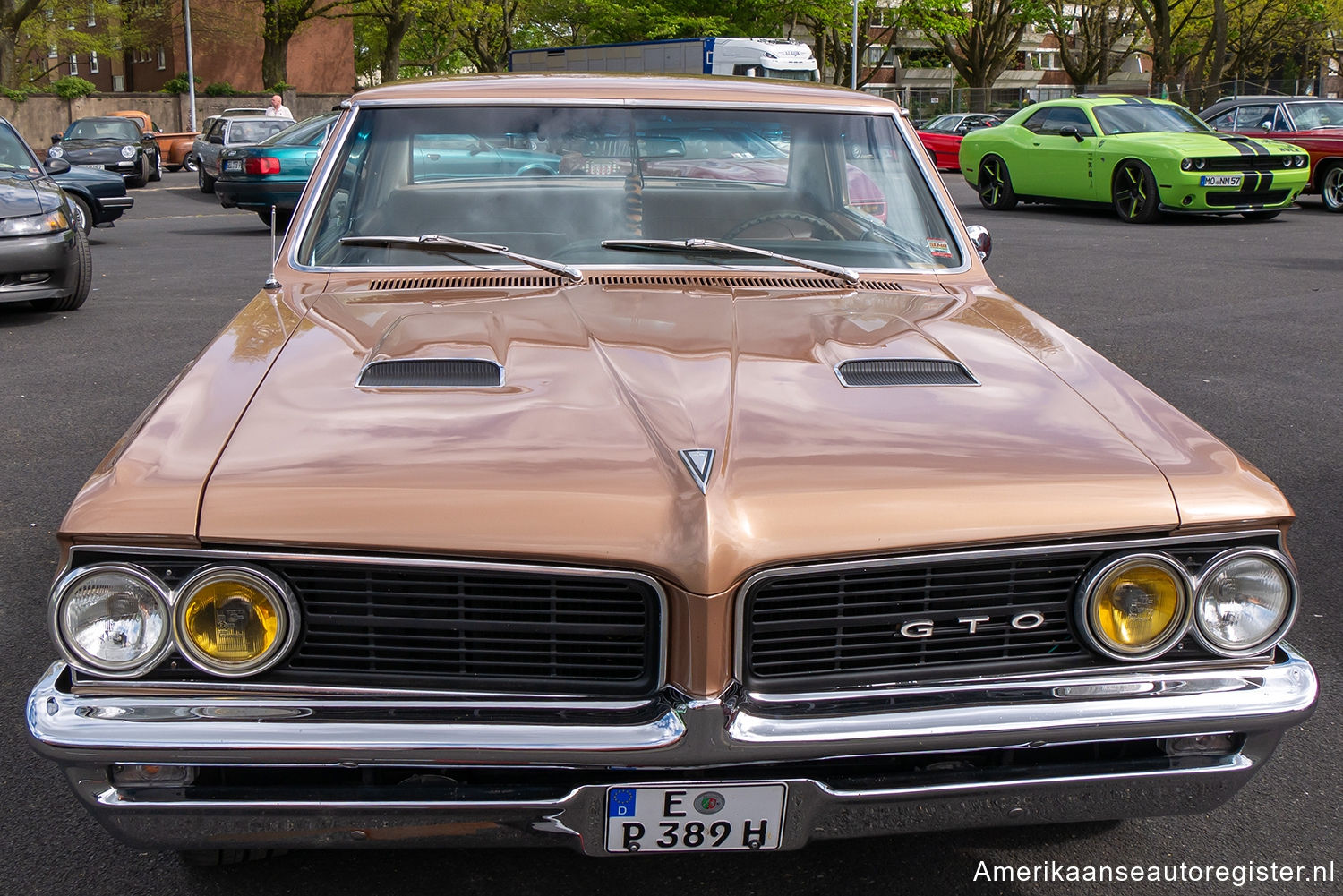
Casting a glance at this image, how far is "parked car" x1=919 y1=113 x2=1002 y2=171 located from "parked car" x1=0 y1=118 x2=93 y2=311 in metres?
21.6

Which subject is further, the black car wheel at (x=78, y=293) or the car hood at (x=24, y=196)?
the black car wheel at (x=78, y=293)

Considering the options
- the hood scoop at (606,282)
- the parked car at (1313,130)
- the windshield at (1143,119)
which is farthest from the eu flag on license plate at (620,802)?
the parked car at (1313,130)

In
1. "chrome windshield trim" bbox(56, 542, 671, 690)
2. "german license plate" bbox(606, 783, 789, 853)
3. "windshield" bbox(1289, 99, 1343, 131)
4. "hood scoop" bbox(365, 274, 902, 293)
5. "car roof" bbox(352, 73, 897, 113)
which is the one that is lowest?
"german license plate" bbox(606, 783, 789, 853)

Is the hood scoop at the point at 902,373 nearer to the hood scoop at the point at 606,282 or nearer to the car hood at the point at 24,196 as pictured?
the hood scoop at the point at 606,282

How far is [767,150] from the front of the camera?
367 cm

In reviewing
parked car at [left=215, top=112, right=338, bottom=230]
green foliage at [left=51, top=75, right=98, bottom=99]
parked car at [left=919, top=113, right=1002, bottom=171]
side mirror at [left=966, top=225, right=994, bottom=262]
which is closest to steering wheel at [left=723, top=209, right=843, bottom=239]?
side mirror at [left=966, top=225, right=994, bottom=262]

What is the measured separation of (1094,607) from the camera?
209 cm

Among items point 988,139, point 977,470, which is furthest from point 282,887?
point 988,139

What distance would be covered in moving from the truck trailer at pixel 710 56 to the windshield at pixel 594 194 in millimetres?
22349

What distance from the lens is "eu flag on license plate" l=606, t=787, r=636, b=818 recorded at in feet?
6.46

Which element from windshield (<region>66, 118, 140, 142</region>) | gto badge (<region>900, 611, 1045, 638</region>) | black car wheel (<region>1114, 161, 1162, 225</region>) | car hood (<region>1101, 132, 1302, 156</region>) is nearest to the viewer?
gto badge (<region>900, 611, 1045, 638</region>)

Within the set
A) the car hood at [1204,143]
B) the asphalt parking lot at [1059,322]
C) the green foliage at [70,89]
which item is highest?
the green foliage at [70,89]

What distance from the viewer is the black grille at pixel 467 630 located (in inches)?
78.1

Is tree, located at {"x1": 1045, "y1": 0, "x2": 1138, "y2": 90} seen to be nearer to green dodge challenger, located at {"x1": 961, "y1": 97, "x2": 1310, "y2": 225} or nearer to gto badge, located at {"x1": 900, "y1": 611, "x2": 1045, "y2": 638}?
green dodge challenger, located at {"x1": 961, "y1": 97, "x2": 1310, "y2": 225}
